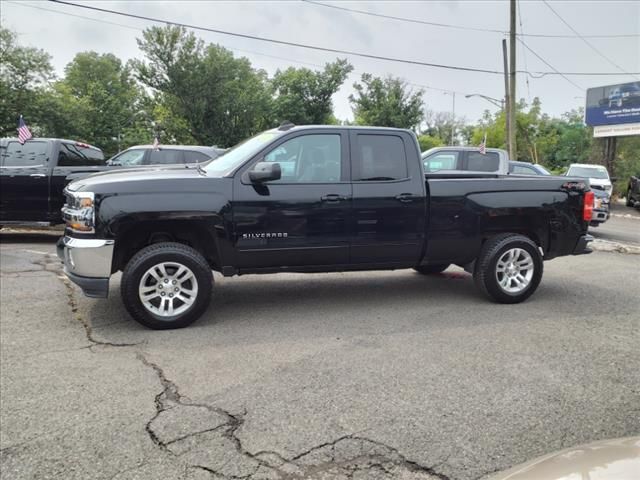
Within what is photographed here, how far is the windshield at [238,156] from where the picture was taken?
5214mm

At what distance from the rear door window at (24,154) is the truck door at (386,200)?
6809 millimetres

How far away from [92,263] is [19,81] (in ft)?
93.2

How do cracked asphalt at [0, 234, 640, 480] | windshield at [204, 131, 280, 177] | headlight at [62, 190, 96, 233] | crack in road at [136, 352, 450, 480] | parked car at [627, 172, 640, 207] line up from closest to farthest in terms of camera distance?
crack in road at [136, 352, 450, 480] < cracked asphalt at [0, 234, 640, 480] < headlight at [62, 190, 96, 233] < windshield at [204, 131, 280, 177] < parked car at [627, 172, 640, 207]

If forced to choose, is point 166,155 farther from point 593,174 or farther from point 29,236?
point 593,174

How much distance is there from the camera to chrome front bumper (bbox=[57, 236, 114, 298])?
469 centimetres

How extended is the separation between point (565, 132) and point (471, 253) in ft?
193

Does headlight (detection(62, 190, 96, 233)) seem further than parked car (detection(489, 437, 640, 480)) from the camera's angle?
Yes

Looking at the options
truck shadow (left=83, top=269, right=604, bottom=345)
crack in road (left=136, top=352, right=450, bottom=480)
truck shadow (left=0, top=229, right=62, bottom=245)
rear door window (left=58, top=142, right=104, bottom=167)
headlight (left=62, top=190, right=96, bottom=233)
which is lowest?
crack in road (left=136, top=352, right=450, bottom=480)

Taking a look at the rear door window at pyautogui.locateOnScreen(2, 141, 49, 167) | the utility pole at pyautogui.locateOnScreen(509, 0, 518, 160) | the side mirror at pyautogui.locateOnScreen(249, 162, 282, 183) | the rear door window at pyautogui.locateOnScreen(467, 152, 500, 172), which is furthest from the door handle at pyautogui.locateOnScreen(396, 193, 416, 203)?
the utility pole at pyautogui.locateOnScreen(509, 0, 518, 160)

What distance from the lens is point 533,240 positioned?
20.3 ft

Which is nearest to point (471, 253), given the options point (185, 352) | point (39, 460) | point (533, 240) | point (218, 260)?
point (533, 240)

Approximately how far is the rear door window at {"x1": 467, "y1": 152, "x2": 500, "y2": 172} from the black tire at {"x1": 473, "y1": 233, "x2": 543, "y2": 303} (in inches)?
232

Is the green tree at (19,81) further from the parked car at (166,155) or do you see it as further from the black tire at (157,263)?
the black tire at (157,263)

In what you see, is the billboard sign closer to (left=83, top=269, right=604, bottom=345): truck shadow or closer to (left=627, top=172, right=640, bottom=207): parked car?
(left=627, top=172, right=640, bottom=207): parked car
